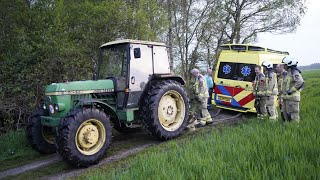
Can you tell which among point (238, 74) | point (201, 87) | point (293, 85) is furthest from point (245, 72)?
point (293, 85)

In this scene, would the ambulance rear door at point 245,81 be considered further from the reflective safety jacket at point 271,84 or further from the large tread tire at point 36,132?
the large tread tire at point 36,132

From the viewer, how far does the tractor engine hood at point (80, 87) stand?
602 cm

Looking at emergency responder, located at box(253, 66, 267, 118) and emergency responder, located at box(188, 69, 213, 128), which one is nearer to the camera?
emergency responder, located at box(253, 66, 267, 118)

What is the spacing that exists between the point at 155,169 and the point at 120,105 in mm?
2932

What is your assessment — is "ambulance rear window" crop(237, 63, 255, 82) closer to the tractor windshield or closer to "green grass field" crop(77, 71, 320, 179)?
"green grass field" crop(77, 71, 320, 179)

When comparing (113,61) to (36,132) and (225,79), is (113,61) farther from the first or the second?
(225,79)

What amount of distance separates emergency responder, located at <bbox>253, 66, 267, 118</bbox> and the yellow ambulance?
0.45 meters

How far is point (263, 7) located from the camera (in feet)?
72.0

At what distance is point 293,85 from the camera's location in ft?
23.2

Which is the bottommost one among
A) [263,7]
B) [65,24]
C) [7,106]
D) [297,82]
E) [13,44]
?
[7,106]

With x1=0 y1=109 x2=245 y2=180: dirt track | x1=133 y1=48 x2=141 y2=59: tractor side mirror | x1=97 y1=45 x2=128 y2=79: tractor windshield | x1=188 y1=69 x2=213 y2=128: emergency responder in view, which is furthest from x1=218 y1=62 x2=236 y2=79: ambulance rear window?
x1=97 y1=45 x2=128 y2=79: tractor windshield

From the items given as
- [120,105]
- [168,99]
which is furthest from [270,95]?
[120,105]

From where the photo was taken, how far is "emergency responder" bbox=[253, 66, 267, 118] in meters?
9.00

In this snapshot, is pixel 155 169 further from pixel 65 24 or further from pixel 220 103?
pixel 65 24
